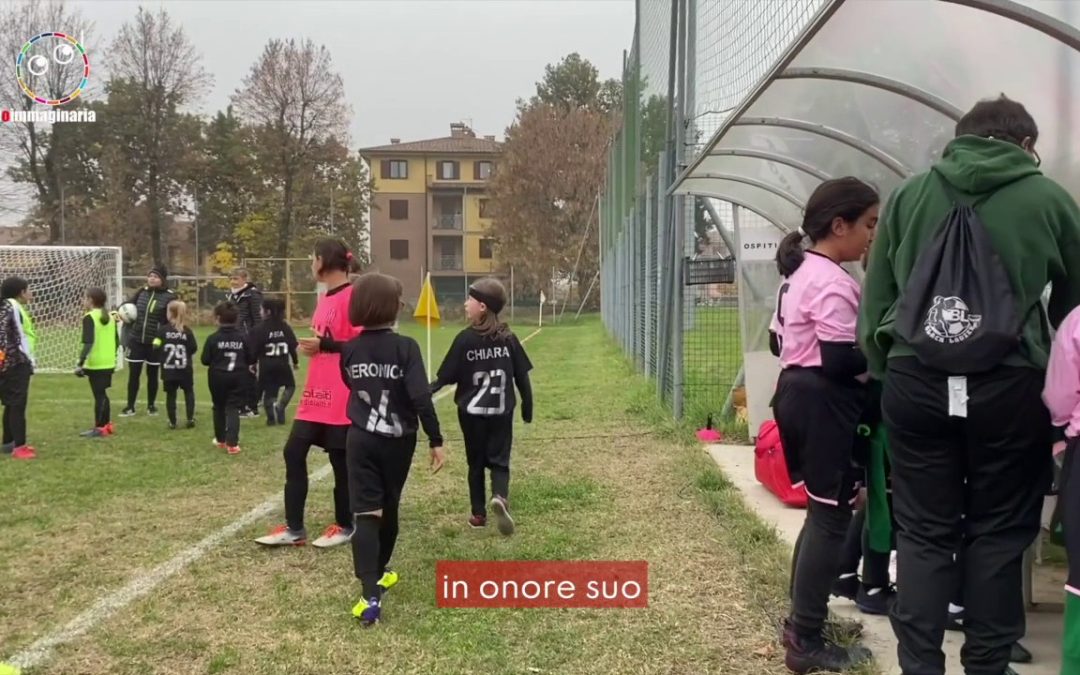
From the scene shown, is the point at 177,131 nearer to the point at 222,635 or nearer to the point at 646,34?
the point at 646,34

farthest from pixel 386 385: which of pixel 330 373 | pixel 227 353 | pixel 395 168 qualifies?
pixel 395 168

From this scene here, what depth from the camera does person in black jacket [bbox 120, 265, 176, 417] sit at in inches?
394

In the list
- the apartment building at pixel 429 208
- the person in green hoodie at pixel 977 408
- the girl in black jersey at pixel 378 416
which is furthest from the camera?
the apartment building at pixel 429 208

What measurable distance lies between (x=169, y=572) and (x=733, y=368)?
7.90 meters

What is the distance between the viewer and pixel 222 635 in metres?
3.63

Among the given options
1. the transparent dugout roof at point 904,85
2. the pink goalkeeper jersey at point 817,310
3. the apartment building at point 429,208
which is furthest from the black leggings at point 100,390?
the apartment building at point 429,208

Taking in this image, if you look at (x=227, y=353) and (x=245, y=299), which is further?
(x=245, y=299)

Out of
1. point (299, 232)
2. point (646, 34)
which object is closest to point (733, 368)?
point (646, 34)

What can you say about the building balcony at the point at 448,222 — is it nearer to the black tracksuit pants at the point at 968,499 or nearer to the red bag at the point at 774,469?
the red bag at the point at 774,469

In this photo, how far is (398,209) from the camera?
62000 mm

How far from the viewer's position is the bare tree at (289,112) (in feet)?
147

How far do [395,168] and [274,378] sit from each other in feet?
181

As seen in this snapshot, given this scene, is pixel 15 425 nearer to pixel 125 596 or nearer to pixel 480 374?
pixel 125 596

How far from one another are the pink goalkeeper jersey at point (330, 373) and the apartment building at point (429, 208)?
5672 cm
